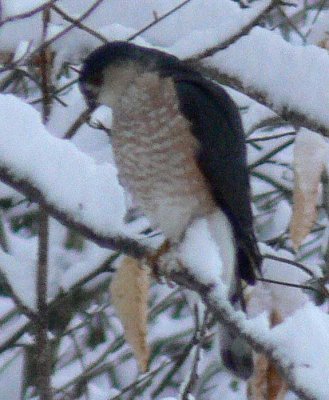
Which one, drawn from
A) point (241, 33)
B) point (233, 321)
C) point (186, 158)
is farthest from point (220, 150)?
point (233, 321)

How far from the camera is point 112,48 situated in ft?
10.2

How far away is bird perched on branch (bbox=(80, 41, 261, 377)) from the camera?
301 centimetres

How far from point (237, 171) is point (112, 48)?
48cm

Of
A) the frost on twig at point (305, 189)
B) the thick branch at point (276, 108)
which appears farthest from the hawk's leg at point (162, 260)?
the thick branch at point (276, 108)

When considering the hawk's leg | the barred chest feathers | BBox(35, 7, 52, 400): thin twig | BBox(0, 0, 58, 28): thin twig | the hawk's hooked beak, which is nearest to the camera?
BBox(0, 0, 58, 28): thin twig

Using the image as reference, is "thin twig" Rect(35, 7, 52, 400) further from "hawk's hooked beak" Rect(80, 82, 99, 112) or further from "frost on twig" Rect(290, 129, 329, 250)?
"frost on twig" Rect(290, 129, 329, 250)

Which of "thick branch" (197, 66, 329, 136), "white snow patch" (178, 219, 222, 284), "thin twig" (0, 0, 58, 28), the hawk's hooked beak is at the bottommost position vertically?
"white snow patch" (178, 219, 222, 284)

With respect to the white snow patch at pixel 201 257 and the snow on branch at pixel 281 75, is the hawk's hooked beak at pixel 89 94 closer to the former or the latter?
the snow on branch at pixel 281 75

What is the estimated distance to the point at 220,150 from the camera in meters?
3.05

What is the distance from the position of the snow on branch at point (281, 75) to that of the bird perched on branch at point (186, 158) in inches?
4.8

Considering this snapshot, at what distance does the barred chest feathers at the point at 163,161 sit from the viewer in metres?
3.00

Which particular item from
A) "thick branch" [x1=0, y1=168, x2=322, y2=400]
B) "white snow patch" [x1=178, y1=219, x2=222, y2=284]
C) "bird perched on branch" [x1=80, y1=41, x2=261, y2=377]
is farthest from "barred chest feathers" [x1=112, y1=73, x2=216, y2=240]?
"thick branch" [x1=0, y1=168, x2=322, y2=400]

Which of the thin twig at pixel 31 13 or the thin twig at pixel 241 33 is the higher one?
the thin twig at pixel 31 13

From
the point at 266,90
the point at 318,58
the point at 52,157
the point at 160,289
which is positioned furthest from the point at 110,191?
the point at 160,289
